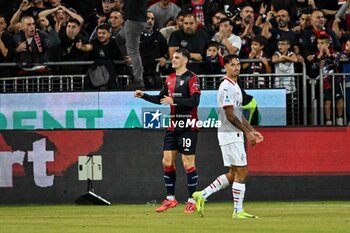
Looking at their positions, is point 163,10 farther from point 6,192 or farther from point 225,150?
point 225,150

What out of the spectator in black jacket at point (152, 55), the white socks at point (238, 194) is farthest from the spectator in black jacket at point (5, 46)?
the white socks at point (238, 194)

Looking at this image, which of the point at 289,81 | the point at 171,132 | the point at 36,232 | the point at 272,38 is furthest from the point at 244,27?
the point at 36,232

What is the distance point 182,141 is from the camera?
17875mm

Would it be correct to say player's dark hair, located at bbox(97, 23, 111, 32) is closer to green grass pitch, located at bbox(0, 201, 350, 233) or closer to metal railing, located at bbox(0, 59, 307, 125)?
metal railing, located at bbox(0, 59, 307, 125)

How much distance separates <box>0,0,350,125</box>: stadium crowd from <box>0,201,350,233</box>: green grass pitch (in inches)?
111

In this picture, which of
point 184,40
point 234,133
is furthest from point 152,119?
point 234,133

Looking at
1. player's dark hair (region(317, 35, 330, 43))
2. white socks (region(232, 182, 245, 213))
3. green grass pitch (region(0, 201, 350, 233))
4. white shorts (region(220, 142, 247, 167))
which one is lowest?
green grass pitch (region(0, 201, 350, 233))

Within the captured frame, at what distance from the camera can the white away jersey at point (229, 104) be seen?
15820 millimetres

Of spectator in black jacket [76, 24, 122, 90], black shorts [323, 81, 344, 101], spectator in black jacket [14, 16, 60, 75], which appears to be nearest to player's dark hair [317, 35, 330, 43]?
black shorts [323, 81, 344, 101]

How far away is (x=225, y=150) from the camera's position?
16031mm

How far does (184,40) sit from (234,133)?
600cm

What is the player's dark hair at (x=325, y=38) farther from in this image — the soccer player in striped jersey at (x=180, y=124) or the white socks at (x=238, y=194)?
the white socks at (x=238, y=194)

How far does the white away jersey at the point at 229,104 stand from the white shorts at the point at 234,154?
7cm

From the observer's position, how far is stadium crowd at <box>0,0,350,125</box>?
21297mm
